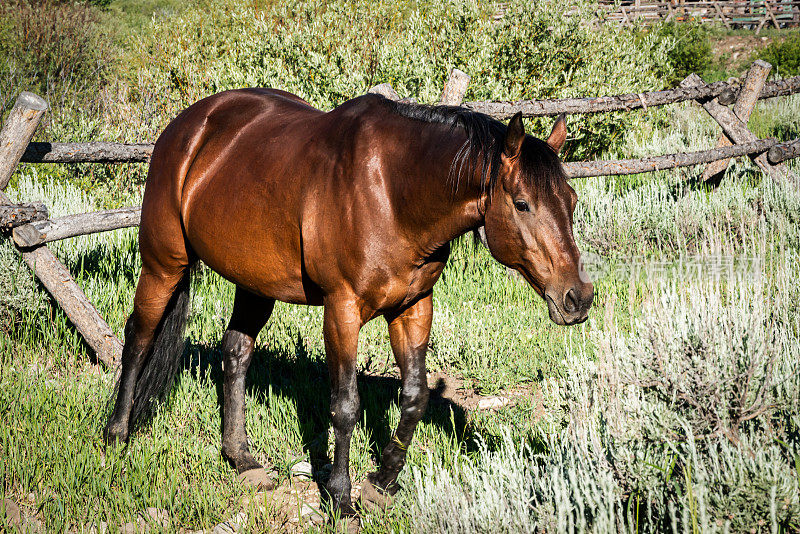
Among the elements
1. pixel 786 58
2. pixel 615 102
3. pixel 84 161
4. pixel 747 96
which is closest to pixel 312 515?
pixel 84 161

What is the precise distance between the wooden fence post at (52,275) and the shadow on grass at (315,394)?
0.62 m

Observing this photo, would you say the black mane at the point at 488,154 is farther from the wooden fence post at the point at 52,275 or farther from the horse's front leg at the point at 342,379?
the wooden fence post at the point at 52,275

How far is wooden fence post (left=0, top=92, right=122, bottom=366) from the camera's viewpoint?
4.52 metres

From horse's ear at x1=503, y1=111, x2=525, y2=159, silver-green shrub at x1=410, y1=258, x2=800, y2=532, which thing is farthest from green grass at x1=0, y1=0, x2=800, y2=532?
horse's ear at x1=503, y1=111, x2=525, y2=159

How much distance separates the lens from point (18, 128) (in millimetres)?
4500

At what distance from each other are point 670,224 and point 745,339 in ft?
12.9

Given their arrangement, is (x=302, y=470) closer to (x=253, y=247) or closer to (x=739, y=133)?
(x=253, y=247)

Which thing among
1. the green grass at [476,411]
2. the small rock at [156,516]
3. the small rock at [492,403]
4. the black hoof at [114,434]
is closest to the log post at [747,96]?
the green grass at [476,411]

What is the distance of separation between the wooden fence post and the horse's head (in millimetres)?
3517

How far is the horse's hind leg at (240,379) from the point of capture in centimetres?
375

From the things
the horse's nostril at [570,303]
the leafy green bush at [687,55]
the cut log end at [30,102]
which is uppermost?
the leafy green bush at [687,55]

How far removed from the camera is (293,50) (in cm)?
1056

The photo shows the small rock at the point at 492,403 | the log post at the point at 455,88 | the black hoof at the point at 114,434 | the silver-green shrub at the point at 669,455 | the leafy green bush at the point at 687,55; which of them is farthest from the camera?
the leafy green bush at the point at 687,55

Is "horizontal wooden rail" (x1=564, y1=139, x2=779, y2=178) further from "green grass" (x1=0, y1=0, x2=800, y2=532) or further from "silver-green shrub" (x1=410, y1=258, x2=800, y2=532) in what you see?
"silver-green shrub" (x1=410, y1=258, x2=800, y2=532)
